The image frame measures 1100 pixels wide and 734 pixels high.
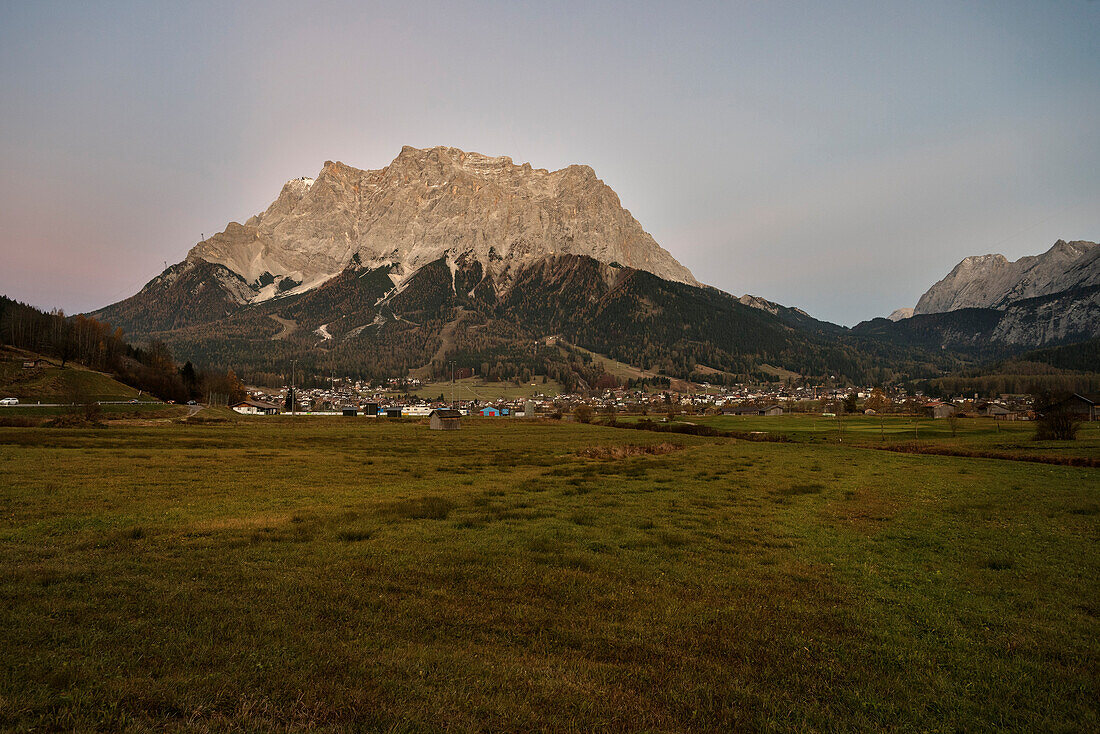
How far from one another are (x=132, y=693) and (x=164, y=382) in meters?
155

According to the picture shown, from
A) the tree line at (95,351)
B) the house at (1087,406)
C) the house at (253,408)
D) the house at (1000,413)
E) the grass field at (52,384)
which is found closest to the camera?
the grass field at (52,384)

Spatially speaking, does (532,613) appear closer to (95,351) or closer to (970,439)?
(970,439)

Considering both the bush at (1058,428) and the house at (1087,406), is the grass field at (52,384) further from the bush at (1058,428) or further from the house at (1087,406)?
the house at (1087,406)

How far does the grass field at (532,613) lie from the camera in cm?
729

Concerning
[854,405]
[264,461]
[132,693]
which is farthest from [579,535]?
[854,405]

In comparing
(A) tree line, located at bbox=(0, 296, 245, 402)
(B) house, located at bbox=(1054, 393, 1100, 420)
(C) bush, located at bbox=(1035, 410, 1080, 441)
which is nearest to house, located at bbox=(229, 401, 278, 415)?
(A) tree line, located at bbox=(0, 296, 245, 402)

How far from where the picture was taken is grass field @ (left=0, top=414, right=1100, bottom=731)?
7.29 meters

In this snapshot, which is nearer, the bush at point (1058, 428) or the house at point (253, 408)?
the bush at point (1058, 428)

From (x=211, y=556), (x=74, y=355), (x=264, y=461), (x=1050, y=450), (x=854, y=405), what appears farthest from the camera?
(x=854, y=405)

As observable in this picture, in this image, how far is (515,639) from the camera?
9922 millimetres

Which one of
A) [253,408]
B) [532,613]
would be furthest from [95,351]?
[532,613]

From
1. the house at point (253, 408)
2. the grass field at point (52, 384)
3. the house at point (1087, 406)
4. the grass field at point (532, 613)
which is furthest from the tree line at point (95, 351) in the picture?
the house at point (1087, 406)

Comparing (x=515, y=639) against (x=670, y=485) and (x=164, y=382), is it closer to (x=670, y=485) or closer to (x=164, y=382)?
(x=670, y=485)

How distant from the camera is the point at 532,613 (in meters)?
11.2
